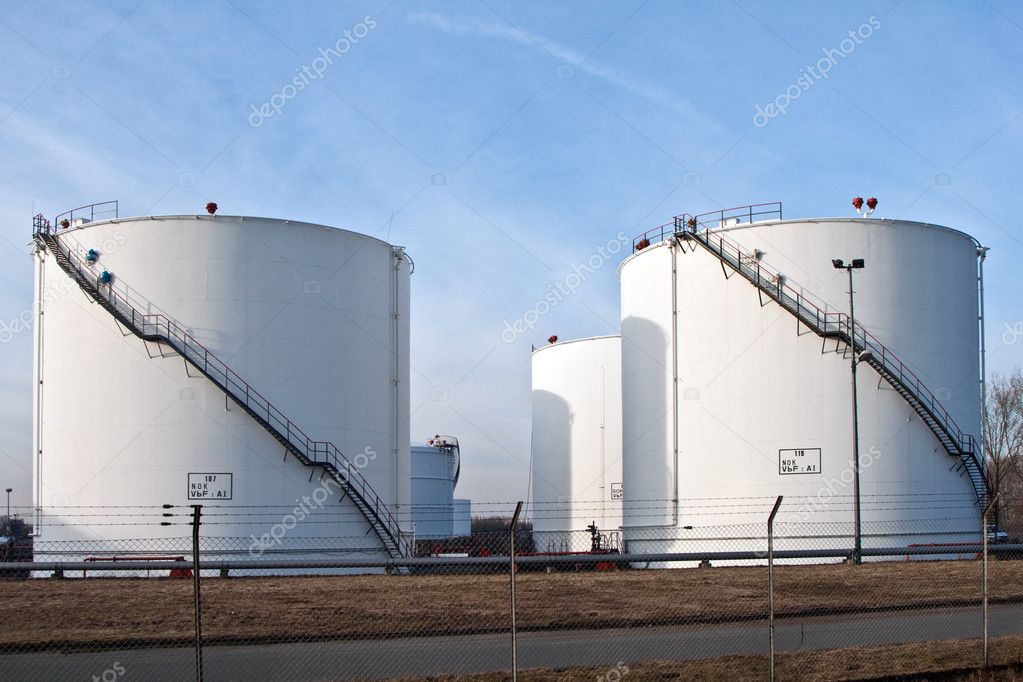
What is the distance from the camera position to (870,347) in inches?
1398

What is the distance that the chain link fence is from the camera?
15406mm

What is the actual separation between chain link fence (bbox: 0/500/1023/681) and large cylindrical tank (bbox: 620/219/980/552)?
0.41 metres

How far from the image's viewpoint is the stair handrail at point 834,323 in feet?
116

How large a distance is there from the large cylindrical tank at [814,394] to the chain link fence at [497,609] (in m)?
0.41

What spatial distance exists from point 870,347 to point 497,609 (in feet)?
61.1

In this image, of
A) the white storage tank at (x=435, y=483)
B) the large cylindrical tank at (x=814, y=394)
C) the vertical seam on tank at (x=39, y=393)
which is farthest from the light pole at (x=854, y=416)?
the white storage tank at (x=435, y=483)

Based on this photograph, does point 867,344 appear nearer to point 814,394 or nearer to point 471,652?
point 814,394

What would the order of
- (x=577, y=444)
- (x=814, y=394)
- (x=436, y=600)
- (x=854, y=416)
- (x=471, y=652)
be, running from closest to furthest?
(x=471, y=652)
(x=436, y=600)
(x=854, y=416)
(x=814, y=394)
(x=577, y=444)

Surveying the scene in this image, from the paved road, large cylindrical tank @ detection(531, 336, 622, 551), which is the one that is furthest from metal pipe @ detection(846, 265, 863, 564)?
large cylindrical tank @ detection(531, 336, 622, 551)

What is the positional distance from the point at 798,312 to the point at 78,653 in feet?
81.8
